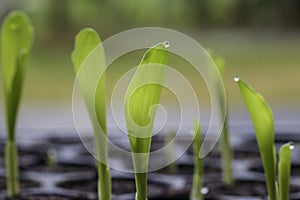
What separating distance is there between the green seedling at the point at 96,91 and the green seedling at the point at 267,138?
11 centimetres

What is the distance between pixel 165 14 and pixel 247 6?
346mm

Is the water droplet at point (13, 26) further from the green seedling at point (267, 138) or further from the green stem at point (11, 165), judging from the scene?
the green seedling at point (267, 138)

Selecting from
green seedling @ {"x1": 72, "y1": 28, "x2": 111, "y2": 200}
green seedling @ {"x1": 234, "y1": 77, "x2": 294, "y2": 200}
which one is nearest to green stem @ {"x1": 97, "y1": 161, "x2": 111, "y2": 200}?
green seedling @ {"x1": 72, "y1": 28, "x2": 111, "y2": 200}

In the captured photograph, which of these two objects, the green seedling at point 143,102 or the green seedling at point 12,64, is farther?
the green seedling at point 12,64

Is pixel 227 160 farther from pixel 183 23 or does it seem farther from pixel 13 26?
pixel 183 23

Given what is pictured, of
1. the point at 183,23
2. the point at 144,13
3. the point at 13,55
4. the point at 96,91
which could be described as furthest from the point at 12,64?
the point at 183,23

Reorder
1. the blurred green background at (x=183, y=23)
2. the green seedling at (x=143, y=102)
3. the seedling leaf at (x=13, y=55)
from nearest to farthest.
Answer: the green seedling at (x=143, y=102) < the seedling leaf at (x=13, y=55) < the blurred green background at (x=183, y=23)

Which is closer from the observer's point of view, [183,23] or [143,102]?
[143,102]

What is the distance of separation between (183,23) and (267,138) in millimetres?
2329

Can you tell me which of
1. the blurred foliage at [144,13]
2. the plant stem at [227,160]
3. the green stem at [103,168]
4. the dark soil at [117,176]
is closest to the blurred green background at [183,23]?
the blurred foliage at [144,13]

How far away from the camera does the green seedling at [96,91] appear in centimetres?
48

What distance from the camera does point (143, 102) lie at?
0.44 meters

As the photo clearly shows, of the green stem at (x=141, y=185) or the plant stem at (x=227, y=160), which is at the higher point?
the plant stem at (x=227, y=160)

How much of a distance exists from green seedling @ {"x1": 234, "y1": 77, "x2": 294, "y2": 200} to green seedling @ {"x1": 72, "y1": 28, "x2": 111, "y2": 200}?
106 mm
